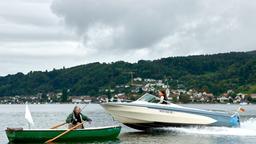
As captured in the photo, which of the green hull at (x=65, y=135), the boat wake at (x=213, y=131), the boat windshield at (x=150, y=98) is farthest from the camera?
the boat wake at (x=213, y=131)

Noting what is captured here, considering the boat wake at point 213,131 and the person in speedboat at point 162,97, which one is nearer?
the person in speedboat at point 162,97

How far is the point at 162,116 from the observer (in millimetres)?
36875

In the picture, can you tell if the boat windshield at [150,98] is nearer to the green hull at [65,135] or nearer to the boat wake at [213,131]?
the boat wake at [213,131]

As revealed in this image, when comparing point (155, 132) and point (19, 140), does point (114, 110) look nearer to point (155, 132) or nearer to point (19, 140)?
point (155, 132)

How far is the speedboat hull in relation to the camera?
121 ft

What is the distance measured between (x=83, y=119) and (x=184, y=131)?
7.95m

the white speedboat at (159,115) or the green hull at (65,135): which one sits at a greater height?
the white speedboat at (159,115)

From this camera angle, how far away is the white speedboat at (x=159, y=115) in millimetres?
36812

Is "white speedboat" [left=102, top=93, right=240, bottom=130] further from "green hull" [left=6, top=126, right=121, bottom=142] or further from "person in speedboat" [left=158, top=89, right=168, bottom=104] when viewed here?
"green hull" [left=6, top=126, right=121, bottom=142]

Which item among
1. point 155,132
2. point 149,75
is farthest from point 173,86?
point 155,132

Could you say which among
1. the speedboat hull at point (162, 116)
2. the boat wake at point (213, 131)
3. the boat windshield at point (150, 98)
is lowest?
the boat wake at point (213, 131)

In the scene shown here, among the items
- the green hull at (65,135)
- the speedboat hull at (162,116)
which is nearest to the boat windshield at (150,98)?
the speedboat hull at (162,116)

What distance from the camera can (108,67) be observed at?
199 metres

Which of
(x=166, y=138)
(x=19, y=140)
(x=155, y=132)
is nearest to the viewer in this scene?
(x=19, y=140)
